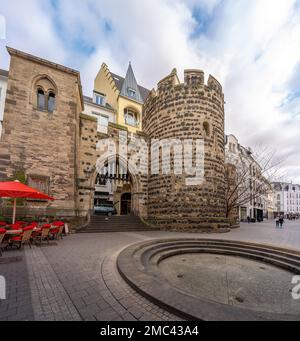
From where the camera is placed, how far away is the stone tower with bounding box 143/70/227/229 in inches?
434

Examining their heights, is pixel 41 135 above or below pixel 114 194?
above

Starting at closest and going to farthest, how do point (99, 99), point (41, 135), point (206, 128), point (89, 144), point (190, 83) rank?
point (41, 135), point (89, 144), point (190, 83), point (206, 128), point (99, 99)

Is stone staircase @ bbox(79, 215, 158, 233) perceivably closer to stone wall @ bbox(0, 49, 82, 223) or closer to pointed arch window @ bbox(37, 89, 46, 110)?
stone wall @ bbox(0, 49, 82, 223)

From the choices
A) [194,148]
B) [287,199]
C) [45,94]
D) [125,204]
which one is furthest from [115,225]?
[287,199]

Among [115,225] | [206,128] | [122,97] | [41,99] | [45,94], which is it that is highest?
[122,97]

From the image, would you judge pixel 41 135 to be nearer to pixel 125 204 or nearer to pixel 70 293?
pixel 70 293

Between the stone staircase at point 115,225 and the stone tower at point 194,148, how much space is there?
103 centimetres

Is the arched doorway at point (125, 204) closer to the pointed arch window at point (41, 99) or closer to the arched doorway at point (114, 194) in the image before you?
the arched doorway at point (114, 194)

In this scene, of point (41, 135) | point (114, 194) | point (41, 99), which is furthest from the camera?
point (114, 194)

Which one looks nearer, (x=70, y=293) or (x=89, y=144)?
(x=70, y=293)

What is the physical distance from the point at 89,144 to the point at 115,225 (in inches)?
206

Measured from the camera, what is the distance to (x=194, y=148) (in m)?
11.5

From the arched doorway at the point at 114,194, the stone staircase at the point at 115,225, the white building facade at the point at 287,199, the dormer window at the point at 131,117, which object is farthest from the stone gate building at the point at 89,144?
the white building facade at the point at 287,199

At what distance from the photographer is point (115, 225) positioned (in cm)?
1077
